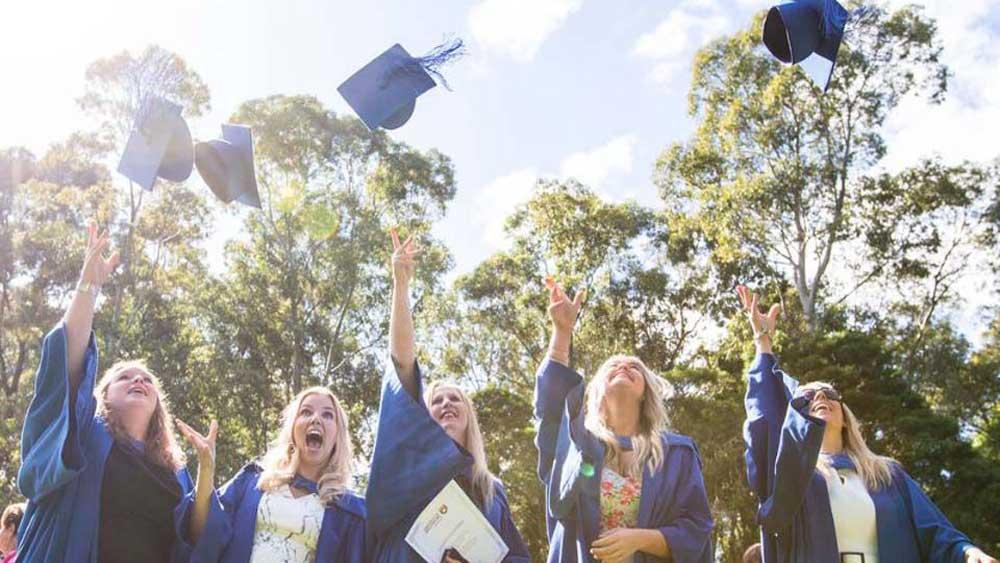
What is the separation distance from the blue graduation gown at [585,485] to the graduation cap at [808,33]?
225cm

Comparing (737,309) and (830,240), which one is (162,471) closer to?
(830,240)

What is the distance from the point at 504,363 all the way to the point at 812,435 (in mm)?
Answer: 17045

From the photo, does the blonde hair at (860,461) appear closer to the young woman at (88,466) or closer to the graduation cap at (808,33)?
the graduation cap at (808,33)

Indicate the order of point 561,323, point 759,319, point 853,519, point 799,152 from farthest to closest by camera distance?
point 799,152
point 759,319
point 853,519
point 561,323

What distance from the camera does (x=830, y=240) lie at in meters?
16.7

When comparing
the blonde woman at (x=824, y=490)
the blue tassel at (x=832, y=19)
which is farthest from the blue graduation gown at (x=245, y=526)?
the blue tassel at (x=832, y=19)

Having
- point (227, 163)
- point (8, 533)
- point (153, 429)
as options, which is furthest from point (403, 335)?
point (8, 533)

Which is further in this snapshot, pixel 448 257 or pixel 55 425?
pixel 448 257

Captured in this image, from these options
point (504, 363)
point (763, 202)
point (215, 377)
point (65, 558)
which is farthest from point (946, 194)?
point (65, 558)

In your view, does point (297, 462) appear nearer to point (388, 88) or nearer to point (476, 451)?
point (476, 451)

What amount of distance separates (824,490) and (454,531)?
1579 millimetres

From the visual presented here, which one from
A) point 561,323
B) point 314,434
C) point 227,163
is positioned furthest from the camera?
point 227,163

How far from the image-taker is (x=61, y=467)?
120 inches

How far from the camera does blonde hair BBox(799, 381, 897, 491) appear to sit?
3.73 m
